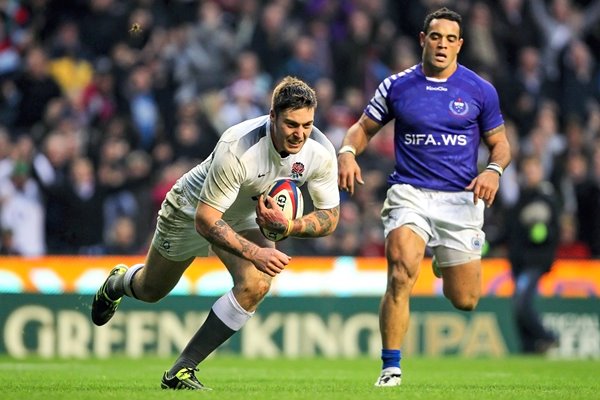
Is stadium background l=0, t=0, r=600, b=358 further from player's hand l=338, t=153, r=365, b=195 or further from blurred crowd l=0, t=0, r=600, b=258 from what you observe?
player's hand l=338, t=153, r=365, b=195

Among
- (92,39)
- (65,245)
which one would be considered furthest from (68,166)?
(92,39)

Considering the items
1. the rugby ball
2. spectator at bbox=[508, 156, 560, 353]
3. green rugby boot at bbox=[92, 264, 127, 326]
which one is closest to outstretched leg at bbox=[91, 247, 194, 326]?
green rugby boot at bbox=[92, 264, 127, 326]

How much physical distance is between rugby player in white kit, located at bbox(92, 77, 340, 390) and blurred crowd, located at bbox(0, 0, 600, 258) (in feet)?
24.7

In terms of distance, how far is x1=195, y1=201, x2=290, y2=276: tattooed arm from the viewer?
8.56 metres

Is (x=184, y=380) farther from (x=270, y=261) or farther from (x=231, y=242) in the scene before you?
(x=270, y=261)

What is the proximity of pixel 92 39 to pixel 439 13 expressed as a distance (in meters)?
10.3

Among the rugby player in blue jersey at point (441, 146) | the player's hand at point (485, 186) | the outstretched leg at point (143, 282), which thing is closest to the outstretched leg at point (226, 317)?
the outstretched leg at point (143, 282)

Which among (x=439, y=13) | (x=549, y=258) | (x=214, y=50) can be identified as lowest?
(x=549, y=258)

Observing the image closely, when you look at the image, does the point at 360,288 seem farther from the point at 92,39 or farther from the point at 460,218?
the point at 460,218

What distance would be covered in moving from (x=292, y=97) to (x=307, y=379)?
3203mm

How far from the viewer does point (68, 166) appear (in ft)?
58.1

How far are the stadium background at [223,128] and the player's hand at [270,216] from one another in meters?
8.09

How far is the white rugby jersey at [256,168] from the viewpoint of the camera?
8.93 m

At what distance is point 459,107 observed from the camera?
10406 mm
